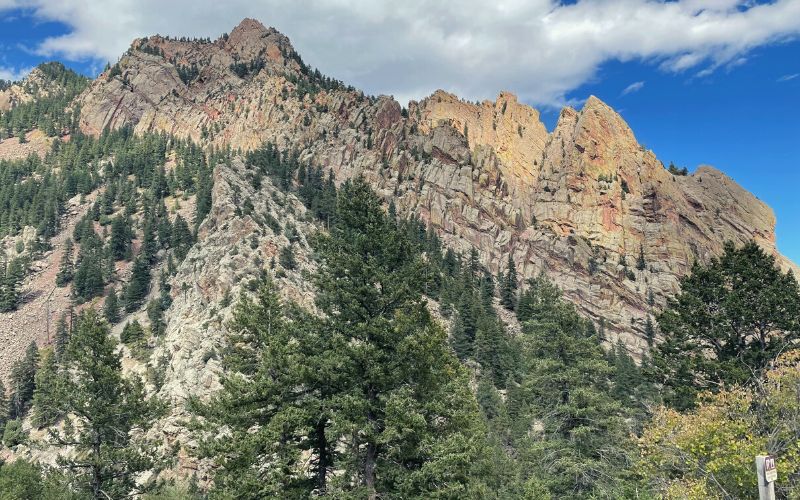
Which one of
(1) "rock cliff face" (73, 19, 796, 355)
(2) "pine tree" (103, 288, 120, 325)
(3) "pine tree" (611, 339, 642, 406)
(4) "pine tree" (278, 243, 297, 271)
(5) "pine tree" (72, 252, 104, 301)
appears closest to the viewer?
(3) "pine tree" (611, 339, 642, 406)

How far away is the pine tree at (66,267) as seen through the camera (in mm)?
85750

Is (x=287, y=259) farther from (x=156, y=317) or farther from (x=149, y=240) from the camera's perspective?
(x=149, y=240)

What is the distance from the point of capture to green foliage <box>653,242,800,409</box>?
30.3 m

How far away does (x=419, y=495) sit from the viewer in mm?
17109

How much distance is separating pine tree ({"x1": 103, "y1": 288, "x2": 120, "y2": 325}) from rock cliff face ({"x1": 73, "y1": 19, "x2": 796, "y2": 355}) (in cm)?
5886

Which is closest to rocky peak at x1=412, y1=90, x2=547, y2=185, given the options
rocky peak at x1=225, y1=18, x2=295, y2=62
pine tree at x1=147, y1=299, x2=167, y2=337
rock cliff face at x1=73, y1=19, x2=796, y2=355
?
rock cliff face at x1=73, y1=19, x2=796, y2=355

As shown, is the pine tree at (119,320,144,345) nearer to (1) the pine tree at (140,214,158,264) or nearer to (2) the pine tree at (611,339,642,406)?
(1) the pine tree at (140,214,158,264)

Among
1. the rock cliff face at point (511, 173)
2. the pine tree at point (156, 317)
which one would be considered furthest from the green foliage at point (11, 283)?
the rock cliff face at point (511, 173)

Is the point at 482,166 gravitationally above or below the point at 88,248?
above

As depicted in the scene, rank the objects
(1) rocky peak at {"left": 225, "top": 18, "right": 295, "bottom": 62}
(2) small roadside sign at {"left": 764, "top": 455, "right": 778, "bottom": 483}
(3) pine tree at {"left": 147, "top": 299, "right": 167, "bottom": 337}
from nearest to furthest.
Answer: (2) small roadside sign at {"left": 764, "top": 455, "right": 778, "bottom": 483} → (3) pine tree at {"left": 147, "top": 299, "right": 167, "bottom": 337} → (1) rocky peak at {"left": 225, "top": 18, "right": 295, "bottom": 62}

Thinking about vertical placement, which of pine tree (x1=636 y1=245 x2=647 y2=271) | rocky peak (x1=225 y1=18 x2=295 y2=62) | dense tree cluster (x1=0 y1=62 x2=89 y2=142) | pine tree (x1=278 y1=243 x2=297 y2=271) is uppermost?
rocky peak (x1=225 y1=18 x2=295 y2=62)

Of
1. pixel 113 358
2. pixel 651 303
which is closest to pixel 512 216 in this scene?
pixel 651 303

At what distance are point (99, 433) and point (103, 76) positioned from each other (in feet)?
602

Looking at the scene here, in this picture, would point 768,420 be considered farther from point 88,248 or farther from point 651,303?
point 651,303
